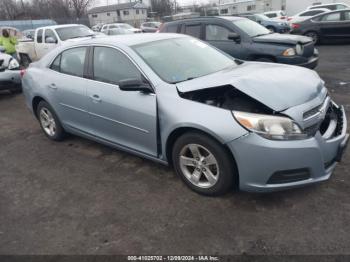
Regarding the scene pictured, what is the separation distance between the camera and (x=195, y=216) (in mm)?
2896

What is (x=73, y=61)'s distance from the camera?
425cm

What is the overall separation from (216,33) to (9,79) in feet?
17.9

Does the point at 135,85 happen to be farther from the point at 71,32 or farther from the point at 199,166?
the point at 71,32

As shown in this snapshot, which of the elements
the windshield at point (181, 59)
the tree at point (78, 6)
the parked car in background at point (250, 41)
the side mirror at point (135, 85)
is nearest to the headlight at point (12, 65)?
the parked car in background at point (250, 41)

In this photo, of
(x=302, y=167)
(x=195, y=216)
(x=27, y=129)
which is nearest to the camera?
(x=302, y=167)

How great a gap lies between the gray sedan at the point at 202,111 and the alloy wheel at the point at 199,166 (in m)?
0.01

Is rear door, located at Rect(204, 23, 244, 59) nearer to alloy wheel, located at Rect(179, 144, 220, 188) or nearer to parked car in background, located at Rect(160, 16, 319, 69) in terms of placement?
parked car in background, located at Rect(160, 16, 319, 69)

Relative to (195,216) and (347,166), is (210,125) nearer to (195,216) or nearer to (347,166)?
(195,216)

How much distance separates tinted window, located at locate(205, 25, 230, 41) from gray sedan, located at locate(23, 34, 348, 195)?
3572 mm

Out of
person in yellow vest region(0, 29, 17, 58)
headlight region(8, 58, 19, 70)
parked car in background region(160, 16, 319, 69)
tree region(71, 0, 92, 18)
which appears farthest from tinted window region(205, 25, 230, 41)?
tree region(71, 0, 92, 18)

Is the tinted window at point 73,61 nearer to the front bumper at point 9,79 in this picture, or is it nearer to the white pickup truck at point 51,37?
the front bumper at point 9,79

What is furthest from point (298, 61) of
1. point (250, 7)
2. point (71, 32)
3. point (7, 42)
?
point (250, 7)

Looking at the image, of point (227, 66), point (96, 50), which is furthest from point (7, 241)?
point (227, 66)

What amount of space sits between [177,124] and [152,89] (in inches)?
19.9
